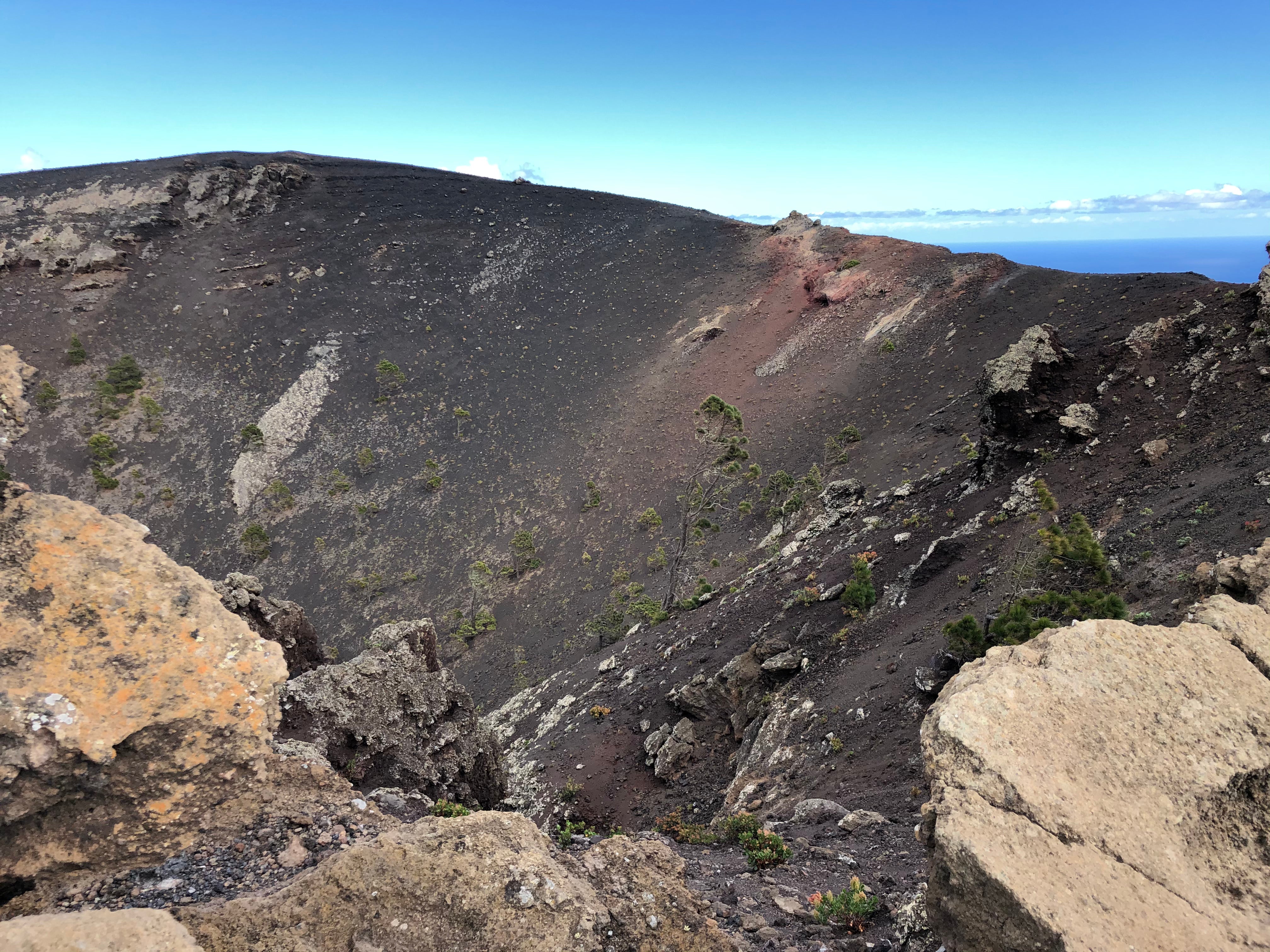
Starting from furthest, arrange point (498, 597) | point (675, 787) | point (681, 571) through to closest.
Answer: point (498, 597), point (681, 571), point (675, 787)

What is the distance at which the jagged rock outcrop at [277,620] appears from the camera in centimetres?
1652

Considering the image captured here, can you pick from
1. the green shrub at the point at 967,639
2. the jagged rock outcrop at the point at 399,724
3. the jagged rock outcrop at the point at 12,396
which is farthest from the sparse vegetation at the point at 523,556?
the jagged rock outcrop at the point at 12,396

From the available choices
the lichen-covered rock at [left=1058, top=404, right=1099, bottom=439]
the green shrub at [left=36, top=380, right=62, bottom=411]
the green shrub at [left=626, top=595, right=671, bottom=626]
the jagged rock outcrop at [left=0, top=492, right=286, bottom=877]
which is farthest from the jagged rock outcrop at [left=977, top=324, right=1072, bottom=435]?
the green shrub at [left=36, top=380, right=62, bottom=411]

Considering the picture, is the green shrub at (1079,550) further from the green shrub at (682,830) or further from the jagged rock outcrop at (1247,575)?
the green shrub at (682,830)

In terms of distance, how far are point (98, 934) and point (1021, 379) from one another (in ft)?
97.0

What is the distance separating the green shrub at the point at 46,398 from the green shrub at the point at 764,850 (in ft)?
219

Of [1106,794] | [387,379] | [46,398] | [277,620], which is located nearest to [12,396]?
[46,398]

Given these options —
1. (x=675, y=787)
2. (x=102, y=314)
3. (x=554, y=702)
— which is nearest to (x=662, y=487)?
(x=554, y=702)

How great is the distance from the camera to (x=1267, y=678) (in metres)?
7.06

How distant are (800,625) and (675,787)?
7.45 metres

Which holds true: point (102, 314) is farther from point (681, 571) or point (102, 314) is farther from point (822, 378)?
A: point (822, 378)

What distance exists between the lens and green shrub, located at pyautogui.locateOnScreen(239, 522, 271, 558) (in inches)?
1757

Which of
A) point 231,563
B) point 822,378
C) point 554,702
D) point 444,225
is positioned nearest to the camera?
point 554,702

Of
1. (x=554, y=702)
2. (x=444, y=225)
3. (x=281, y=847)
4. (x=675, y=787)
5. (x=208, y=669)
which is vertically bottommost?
(x=554, y=702)
